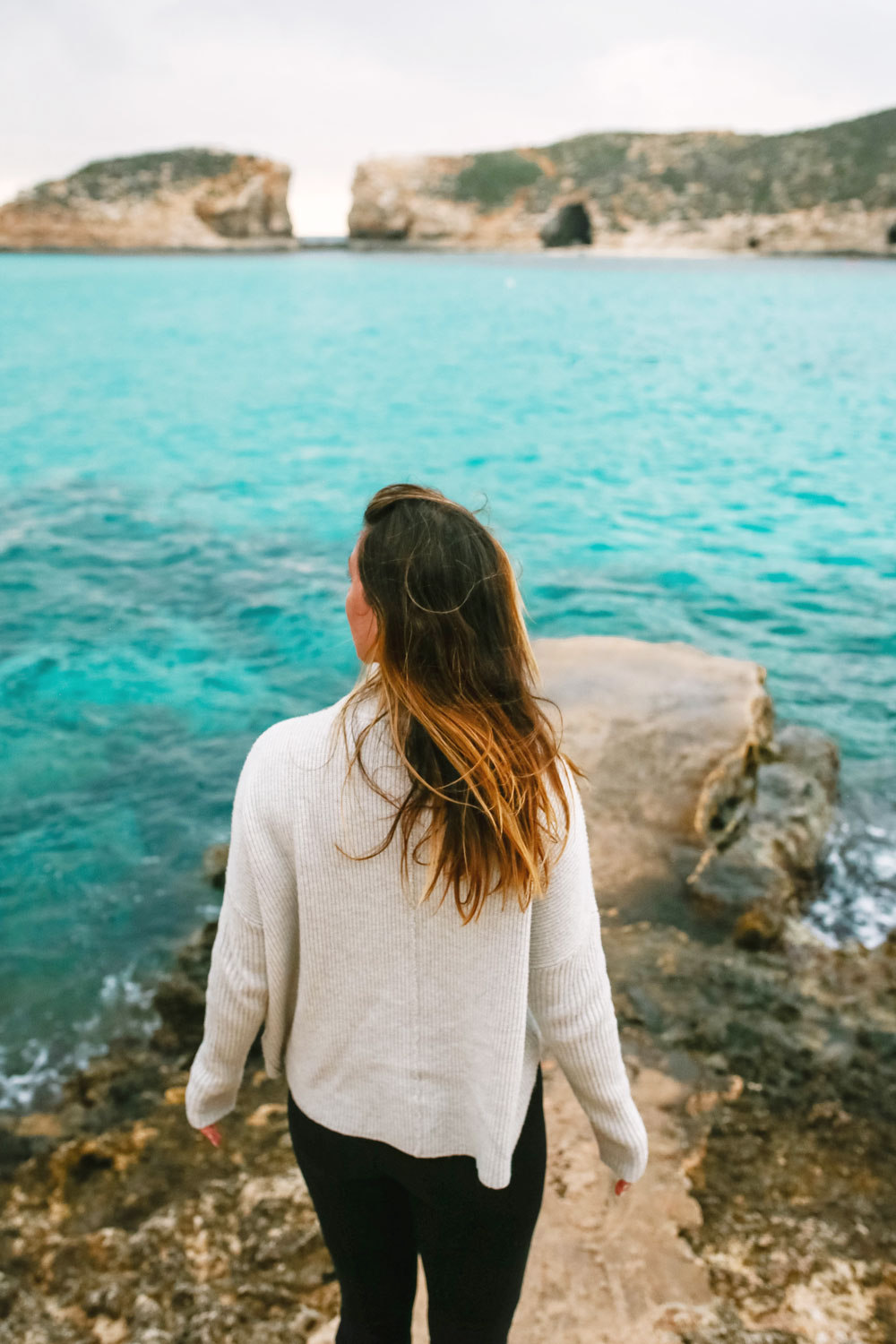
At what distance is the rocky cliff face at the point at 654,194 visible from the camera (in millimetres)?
90250

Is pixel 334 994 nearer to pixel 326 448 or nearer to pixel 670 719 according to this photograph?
pixel 670 719

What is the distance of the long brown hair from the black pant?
0.53 metres

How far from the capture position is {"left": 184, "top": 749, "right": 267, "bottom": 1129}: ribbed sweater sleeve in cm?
141

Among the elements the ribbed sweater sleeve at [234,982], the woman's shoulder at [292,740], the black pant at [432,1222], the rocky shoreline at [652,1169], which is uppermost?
the woman's shoulder at [292,740]

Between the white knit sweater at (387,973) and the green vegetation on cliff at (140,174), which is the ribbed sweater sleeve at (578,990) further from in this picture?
the green vegetation on cliff at (140,174)

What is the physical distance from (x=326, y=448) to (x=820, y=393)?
36.2 feet

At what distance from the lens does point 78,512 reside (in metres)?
11.5

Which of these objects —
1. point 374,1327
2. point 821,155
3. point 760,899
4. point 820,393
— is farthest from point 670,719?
point 821,155

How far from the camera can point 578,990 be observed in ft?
4.83

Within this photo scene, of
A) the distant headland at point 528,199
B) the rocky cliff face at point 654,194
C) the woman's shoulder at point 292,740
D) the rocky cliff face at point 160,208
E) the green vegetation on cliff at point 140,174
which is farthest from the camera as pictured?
the green vegetation on cliff at point 140,174

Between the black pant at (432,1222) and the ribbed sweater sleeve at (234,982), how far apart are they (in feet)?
0.50

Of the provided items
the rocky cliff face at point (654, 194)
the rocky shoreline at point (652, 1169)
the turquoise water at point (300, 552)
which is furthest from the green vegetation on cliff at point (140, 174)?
the rocky shoreline at point (652, 1169)

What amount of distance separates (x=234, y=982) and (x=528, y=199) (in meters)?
130

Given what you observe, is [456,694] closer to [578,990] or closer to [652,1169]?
[578,990]
